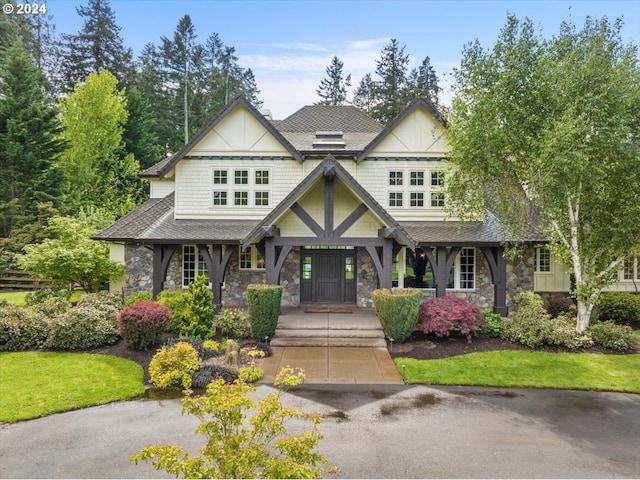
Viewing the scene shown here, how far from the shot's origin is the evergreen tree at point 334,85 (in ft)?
148

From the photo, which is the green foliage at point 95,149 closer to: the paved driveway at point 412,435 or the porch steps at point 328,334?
the porch steps at point 328,334

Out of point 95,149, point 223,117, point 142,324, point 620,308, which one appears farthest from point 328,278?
point 95,149

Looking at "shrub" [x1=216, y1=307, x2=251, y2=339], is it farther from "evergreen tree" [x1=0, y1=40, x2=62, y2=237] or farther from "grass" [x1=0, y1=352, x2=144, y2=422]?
"evergreen tree" [x1=0, y1=40, x2=62, y2=237]

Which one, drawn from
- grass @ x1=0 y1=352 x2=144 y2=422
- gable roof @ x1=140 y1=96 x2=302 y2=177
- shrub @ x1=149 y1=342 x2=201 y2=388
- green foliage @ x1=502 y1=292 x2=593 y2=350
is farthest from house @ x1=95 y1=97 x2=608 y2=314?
shrub @ x1=149 y1=342 x2=201 y2=388

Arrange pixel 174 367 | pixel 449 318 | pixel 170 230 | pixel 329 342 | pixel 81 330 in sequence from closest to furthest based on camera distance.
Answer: pixel 174 367, pixel 81 330, pixel 449 318, pixel 329 342, pixel 170 230

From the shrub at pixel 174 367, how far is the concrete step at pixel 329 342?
3129mm

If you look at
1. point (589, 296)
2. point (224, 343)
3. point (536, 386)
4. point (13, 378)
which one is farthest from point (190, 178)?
point (589, 296)

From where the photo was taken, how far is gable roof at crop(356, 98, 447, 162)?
591 inches

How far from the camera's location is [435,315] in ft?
37.7

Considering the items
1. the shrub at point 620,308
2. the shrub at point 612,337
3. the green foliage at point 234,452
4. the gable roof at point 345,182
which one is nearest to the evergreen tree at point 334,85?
the gable roof at point 345,182

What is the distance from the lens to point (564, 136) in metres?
10.2

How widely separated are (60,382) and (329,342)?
6.83 meters

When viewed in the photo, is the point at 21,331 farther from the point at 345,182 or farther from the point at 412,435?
the point at 412,435

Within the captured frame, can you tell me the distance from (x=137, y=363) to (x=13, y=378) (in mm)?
2573
